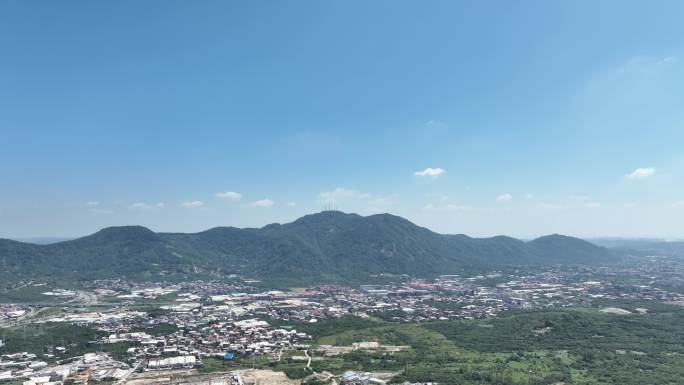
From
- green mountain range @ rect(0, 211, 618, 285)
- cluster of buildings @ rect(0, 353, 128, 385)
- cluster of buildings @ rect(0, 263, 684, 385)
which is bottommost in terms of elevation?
cluster of buildings @ rect(0, 353, 128, 385)

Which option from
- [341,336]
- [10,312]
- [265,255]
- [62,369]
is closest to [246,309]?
[341,336]

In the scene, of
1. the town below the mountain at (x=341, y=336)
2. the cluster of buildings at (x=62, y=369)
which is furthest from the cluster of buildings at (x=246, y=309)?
the town below the mountain at (x=341, y=336)

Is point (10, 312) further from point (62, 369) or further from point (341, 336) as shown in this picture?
point (341, 336)

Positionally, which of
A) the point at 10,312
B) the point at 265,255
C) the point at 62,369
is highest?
the point at 265,255

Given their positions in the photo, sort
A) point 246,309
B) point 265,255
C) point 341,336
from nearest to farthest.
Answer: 1. point 341,336
2. point 246,309
3. point 265,255

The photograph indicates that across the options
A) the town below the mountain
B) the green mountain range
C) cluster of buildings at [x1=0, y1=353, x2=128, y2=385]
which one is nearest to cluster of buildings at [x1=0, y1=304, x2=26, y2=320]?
the town below the mountain

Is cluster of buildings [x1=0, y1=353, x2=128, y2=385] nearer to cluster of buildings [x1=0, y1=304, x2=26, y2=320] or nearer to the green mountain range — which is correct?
cluster of buildings [x1=0, y1=304, x2=26, y2=320]

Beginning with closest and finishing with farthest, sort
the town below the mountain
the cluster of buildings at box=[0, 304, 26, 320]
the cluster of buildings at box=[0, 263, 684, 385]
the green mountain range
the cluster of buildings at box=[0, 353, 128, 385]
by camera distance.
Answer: the cluster of buildings at box=[0, 353, 128, 385], the town below the mountain, the cluster of buildings at box=[0, 263, 684, 385], the cluster of buildings at box=[0, 304, 26, 320], the green mountain range

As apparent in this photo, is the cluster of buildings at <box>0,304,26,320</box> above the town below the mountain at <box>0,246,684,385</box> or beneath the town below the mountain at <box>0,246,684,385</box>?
above

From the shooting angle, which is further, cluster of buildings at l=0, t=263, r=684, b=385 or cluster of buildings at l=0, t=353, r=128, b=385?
cluster of buildings at l=0, t=263, r=684, b=385
